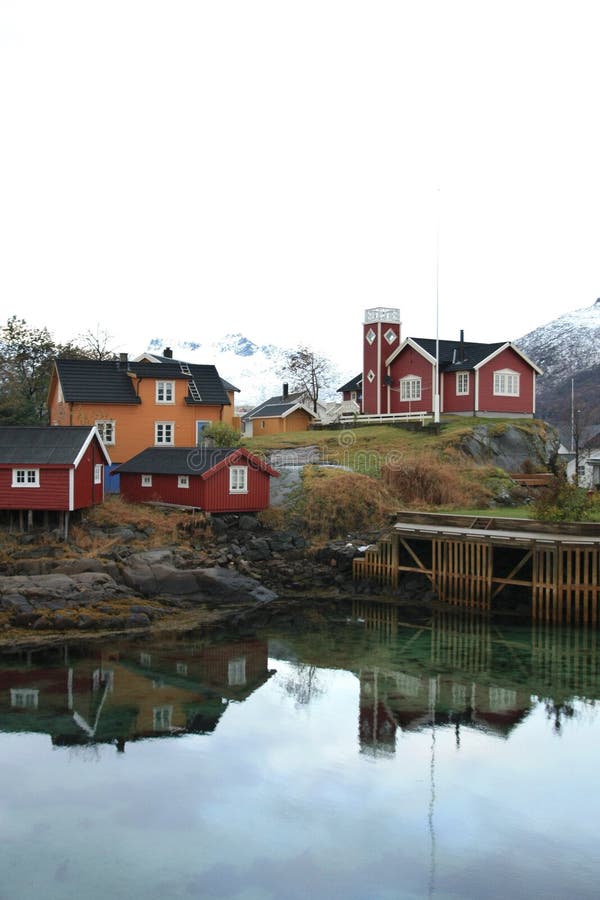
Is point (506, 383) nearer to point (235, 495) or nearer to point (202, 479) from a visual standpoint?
point (235, 495)

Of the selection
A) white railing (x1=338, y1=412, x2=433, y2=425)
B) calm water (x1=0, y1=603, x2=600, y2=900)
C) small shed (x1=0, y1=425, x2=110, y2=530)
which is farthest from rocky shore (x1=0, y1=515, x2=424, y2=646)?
white railing (x1=338, y1=412, x2=433, y2=425)

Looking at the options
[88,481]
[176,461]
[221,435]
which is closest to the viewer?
[88,481]

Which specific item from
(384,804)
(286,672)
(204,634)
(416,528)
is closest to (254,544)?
(416,528)

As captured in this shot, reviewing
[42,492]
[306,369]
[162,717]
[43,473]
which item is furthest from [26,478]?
[306,369]

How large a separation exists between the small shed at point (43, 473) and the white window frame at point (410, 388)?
21167 mm

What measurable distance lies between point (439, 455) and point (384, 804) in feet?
89.0

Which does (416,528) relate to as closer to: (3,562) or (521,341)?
(3,562)

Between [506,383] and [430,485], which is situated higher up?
[506,383]

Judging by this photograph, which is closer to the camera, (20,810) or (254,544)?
(20,810)

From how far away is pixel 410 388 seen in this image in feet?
161

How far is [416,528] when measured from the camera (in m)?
32.2

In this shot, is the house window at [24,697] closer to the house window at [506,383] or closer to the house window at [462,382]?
the house window at [462,382]

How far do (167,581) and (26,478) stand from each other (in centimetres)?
707

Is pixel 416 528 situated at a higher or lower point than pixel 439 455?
lower
